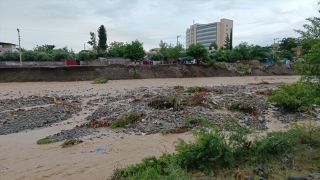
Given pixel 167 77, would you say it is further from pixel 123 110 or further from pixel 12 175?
pixel 12 175

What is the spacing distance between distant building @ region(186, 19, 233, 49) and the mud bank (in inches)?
3215

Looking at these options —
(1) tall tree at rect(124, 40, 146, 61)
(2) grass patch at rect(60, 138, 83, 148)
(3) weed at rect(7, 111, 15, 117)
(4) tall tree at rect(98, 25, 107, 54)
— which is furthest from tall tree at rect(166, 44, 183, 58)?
(2) grass patch at rect(60, 138, 83, 148)

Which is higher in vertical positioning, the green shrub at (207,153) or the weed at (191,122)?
the green shrub at (207,153)

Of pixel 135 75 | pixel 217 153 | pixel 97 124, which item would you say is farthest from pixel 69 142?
pixel 135 75

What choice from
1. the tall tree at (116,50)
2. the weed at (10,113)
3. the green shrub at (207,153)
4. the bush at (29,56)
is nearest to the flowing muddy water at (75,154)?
the green shrub at (207,153)

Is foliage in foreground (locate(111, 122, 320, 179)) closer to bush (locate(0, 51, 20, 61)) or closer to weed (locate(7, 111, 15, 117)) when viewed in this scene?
weed (locate(7, 111, 15, 117))

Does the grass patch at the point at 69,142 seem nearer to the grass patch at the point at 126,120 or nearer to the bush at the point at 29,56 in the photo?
the grass patch at the point at 126,120

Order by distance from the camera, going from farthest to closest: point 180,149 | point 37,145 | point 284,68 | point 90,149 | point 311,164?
point 284,68 → point 37,145 → point 90,149 → point 180,149 → point 311,164

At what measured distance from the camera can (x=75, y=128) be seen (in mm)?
9742

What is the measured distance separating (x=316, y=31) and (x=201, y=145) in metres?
3.55

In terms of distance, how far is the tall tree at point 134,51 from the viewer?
4691 cm

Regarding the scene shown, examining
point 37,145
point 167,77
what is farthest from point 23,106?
point 167,77

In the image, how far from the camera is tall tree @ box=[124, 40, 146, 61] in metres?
46.9

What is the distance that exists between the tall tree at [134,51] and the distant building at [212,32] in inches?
3078
